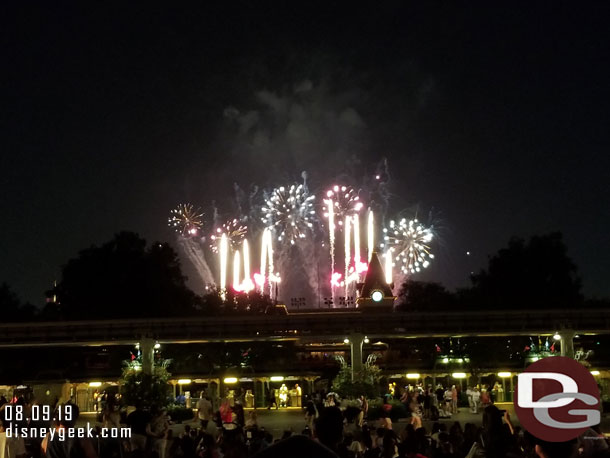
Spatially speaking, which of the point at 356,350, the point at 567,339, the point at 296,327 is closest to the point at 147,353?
the point at 296,327

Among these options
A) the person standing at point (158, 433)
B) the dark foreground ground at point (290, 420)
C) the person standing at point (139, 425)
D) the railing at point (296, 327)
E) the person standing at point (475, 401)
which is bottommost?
the dark foreground ground at point (290, 420)

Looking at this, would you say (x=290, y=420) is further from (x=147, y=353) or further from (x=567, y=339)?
(x=567, y=339)

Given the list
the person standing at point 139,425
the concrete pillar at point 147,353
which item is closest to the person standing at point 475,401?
the concrete pillar at point 147,353

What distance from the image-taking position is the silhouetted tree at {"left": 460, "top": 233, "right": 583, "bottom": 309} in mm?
70625

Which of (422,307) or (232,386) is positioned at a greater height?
(422,307)

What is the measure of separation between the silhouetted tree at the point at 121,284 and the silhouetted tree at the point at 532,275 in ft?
82.3

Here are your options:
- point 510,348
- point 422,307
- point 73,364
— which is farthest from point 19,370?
point 422,307

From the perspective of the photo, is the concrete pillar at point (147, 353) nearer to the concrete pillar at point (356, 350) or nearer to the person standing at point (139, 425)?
the concrete pillar at point (356, 350)

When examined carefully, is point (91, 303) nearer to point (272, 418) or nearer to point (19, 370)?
point (19, 370)

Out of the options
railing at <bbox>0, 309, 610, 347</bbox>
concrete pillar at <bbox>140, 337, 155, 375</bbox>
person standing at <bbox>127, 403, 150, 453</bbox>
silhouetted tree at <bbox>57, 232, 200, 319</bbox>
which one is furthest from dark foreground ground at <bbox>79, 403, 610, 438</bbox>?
silhouetted tree at <bbox>57, 232, 200, 319</bbox>

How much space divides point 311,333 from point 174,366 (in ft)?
30.7

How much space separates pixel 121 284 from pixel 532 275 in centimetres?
3567

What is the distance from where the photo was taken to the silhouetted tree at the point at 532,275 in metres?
70.6

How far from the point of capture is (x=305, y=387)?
4403cm
